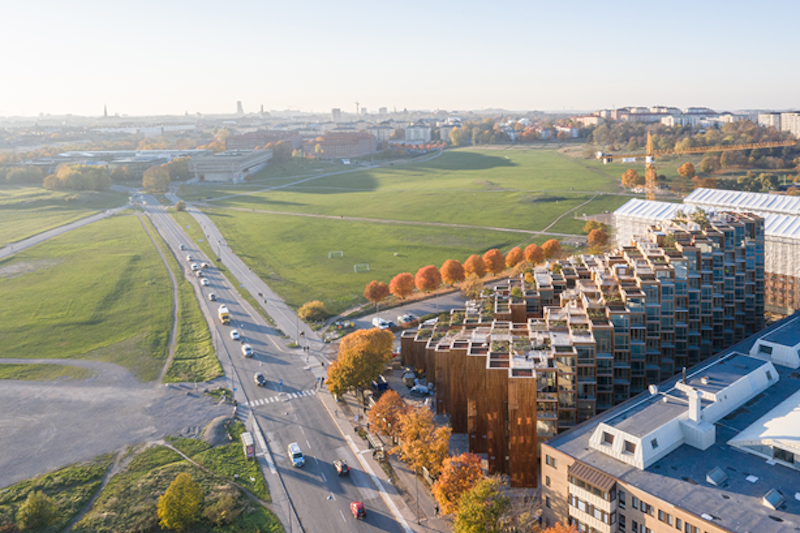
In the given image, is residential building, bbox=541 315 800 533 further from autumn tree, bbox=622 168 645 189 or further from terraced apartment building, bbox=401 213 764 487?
autumn tree, bbox=622 168 645 189

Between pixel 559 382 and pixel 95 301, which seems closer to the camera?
pixel 559 382

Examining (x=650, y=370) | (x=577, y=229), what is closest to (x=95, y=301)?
(x=650, y=370)

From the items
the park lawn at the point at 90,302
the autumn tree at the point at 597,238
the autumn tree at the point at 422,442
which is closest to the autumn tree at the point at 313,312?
the park lawn at the point at 90,302

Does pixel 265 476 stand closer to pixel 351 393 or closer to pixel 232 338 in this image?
pixel 351 393

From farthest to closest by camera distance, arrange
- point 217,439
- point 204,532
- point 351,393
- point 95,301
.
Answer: point 95,301, point 351,393, point 217,439, point 204,532

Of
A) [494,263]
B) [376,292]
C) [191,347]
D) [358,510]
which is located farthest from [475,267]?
[358,510]
